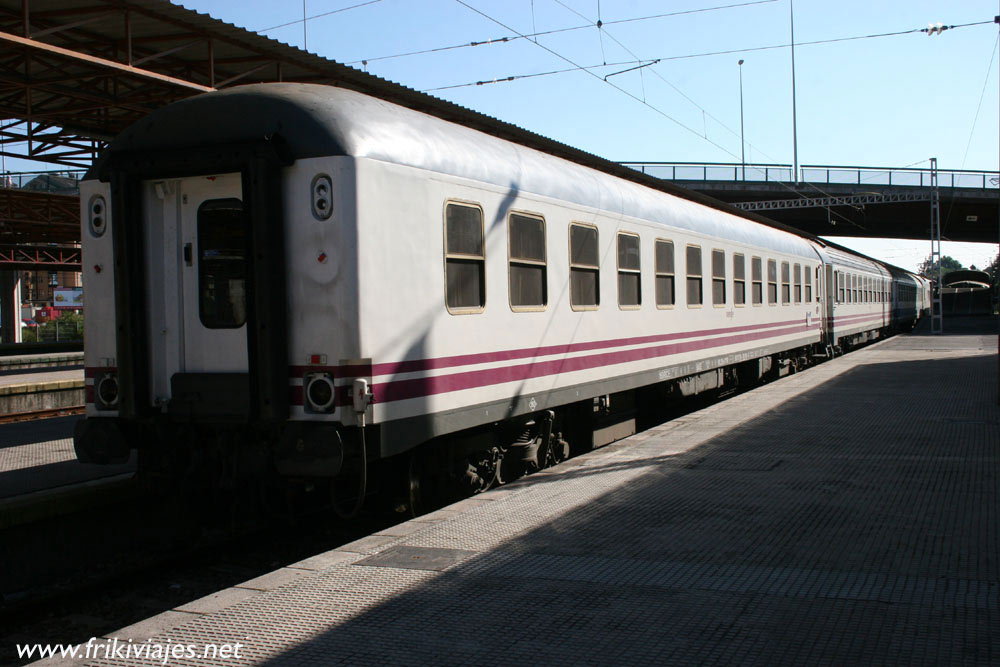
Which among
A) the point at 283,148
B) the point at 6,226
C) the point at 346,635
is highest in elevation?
the point at 6,226

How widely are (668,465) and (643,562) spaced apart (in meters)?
3.13

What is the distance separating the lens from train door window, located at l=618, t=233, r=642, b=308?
10.3 meters

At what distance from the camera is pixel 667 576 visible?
4.92m

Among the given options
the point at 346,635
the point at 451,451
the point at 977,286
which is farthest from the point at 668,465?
the point at 977,286

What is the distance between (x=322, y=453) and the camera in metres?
5.91

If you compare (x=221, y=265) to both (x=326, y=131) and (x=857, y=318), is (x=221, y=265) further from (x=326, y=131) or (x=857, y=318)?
(x=857, y=318)

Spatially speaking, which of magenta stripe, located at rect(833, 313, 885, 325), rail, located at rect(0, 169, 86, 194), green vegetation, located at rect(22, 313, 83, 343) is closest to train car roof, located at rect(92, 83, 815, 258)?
magenta stripe, located at rect(833, 313, 885, 325)

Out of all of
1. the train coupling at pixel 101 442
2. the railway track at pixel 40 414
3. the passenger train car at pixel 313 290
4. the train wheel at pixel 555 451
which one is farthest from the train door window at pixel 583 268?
the railway track at pixel 40 414

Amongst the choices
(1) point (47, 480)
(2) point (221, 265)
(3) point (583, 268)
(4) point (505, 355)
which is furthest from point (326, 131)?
(1) point (47, 480)

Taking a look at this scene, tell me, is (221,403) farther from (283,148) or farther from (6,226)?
(6,226)

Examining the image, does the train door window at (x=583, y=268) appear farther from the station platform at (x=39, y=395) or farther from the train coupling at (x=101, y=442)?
the station platform at (x=39, y=395)

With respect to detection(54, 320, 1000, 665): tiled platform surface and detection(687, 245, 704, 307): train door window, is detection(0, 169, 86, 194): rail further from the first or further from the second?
detection(54, 320, 1000, 665): tiled platform surface

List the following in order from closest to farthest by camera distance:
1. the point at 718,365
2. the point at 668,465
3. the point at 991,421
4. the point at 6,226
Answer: the point at 668,465 → the point at 991,421 → the point at 718,365 → the point at 6,226

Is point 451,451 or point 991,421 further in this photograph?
point 991,421
